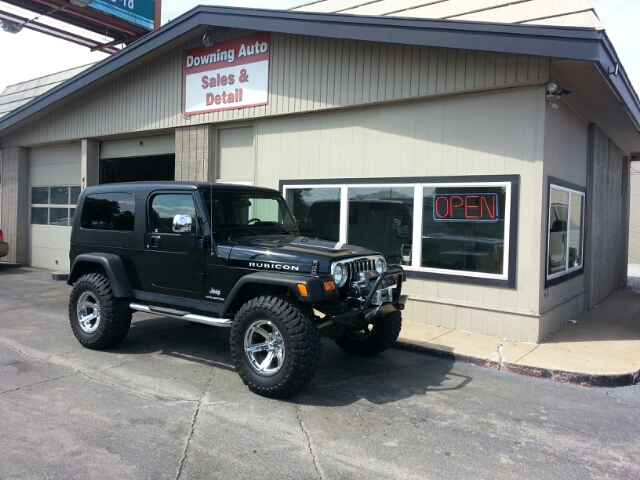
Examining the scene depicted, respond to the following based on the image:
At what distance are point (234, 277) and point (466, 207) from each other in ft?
13.4

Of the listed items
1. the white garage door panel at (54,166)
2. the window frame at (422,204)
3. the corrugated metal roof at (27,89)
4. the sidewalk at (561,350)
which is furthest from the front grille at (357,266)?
the corrugated metal roof at (27,89)

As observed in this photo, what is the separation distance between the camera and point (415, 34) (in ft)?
24.4

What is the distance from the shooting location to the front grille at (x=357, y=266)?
16.8ft

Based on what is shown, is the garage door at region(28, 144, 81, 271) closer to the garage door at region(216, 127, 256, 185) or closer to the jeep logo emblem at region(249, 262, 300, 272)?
the garage door at region(216, 127, 256, 185)

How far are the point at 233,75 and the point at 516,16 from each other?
562 cm

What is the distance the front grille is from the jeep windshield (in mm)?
1372

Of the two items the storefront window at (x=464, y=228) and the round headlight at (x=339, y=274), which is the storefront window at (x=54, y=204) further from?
the round headlight at (x=339, y=274)

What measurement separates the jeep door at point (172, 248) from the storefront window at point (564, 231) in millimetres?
5208

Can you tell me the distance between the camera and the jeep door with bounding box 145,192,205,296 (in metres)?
5.67

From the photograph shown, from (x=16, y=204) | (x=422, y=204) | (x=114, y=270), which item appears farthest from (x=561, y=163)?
(x=16, y=204)

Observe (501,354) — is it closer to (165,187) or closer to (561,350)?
(561,350)

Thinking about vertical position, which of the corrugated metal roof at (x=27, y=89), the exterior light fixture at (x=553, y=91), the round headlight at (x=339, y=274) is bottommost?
the round headlight at (x=339, y=274)

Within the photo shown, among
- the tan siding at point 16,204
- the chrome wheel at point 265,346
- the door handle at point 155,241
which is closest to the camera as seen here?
the chrome wheel at point 265,346

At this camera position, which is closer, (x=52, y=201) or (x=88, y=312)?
(x=88, y=312)
